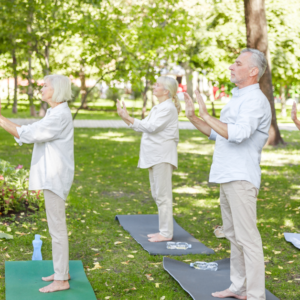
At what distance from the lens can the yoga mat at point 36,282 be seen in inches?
156

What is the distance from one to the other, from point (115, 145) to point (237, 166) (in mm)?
10860

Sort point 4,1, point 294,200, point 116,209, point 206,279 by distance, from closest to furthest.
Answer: point 206,279, point 116,209, point 294,200, point 4,1

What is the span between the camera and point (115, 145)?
14.2 meters

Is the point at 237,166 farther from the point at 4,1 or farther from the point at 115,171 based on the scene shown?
the point at 4,1

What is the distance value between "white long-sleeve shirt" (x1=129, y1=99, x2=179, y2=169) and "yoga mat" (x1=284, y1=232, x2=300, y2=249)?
174cm

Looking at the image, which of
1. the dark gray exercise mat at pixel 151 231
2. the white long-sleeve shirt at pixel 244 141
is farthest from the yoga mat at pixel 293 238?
the white long-sleeve shirt at pixel 244 141

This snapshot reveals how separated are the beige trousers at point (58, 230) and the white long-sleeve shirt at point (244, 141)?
138cm

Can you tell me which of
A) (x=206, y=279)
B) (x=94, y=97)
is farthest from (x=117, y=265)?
(x=94, y=97)

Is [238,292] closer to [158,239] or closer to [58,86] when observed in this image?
[158,239]

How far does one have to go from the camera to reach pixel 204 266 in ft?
15.7

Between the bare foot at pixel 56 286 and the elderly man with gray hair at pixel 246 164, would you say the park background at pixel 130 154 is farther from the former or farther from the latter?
the elderly man with gray hair at pixel 246 164

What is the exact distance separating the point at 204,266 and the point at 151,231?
1.40 meters

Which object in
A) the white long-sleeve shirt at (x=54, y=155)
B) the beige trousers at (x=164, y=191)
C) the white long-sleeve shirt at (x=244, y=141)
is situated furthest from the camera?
the beige trousers at (x=164, y=191)

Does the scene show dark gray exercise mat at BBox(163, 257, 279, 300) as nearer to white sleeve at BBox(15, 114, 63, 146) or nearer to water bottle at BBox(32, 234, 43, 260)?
water bottle at BBox(32, 234, 43, 260)
